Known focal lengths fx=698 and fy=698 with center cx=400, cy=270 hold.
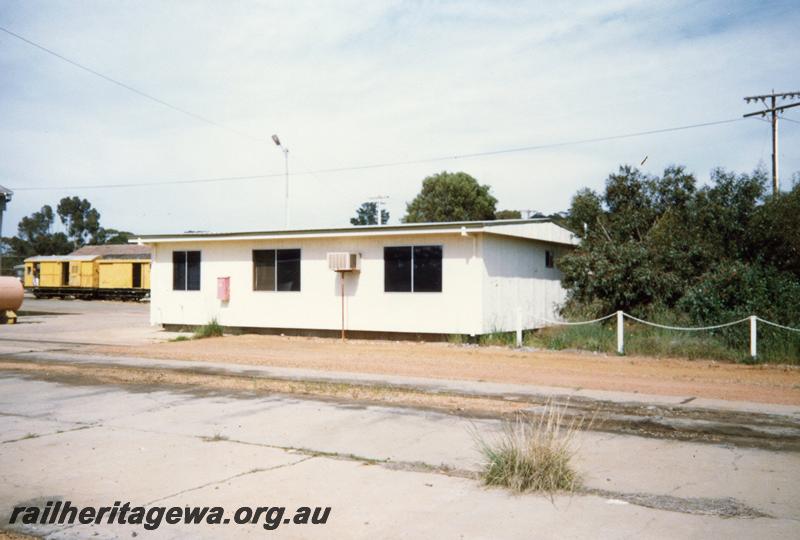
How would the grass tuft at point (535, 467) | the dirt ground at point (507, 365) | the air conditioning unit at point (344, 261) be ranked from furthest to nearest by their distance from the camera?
1. the air conditioning unit at point (344, 261)
2. the dirt ground at point (507, 365)
3. the grass tuft at point (535, 467)

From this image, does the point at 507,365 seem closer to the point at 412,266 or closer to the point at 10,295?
the point at 412,266

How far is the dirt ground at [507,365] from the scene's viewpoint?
11516mm

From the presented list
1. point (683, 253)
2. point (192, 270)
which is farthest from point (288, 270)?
point (683, 253)

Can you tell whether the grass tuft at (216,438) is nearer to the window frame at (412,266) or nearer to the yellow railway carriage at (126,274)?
the window frame at (412,266)

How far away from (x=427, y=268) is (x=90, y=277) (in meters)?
34.0

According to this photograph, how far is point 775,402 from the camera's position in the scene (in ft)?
32.8

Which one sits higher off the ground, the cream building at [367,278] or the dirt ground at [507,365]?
the cream building at [367,278]

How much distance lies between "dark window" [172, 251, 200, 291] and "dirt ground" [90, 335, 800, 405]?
12.0 ft

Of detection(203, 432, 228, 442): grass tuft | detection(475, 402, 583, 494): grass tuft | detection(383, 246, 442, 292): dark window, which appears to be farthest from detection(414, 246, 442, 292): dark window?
detection(475, 402, 583, 494): grass tuft

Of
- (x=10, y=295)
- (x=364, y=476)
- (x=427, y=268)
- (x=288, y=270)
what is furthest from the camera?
(x=10, y=295)

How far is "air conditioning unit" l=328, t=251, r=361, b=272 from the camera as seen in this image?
63.0 ft

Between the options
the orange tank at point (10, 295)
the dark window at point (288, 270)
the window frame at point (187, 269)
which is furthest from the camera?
the orange tank at point (10, 295)

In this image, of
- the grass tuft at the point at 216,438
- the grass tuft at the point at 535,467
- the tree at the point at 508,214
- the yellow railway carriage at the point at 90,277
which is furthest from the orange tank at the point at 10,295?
the tree at the point at 508,214

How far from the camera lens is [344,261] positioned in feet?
63.1
